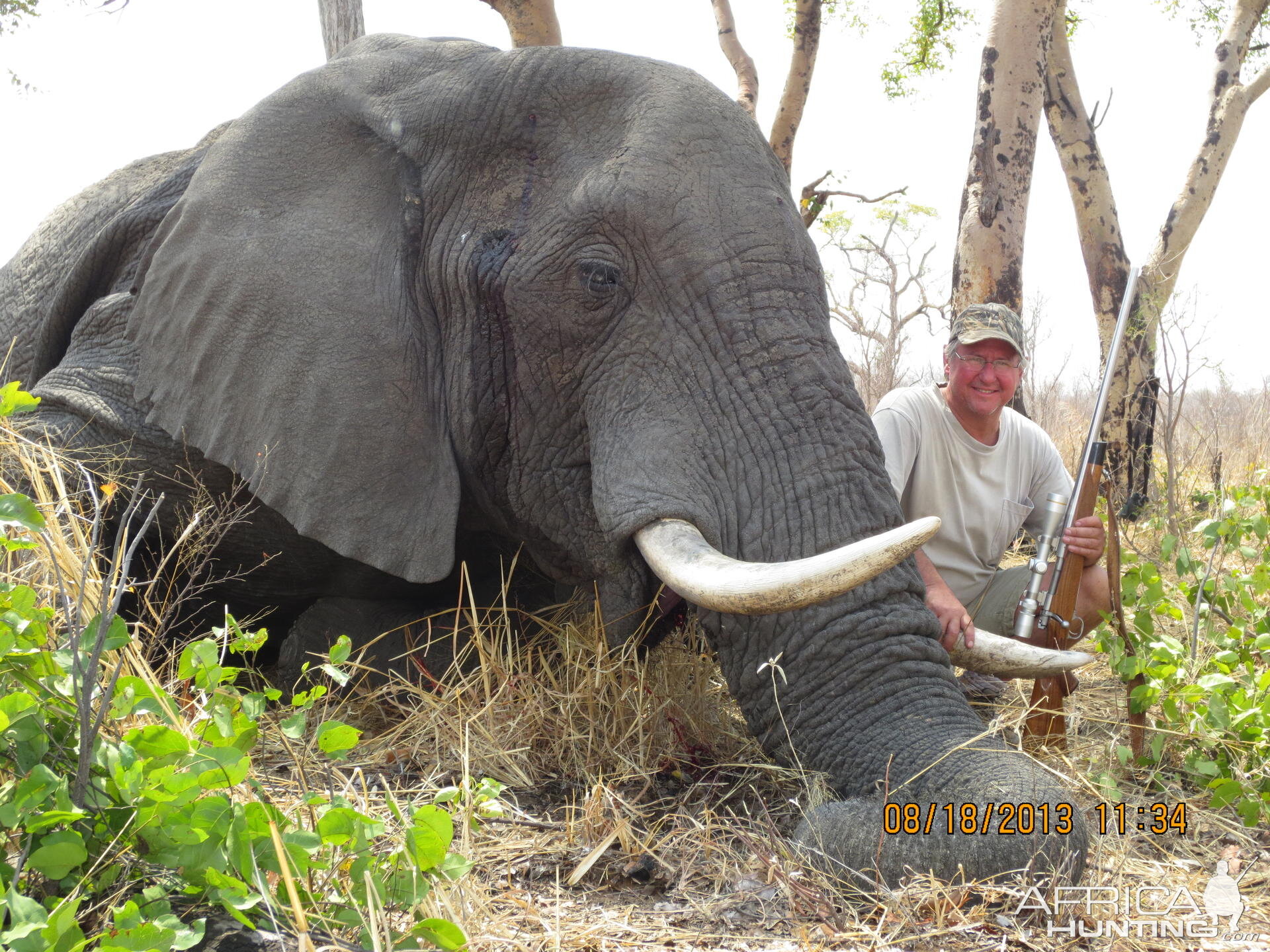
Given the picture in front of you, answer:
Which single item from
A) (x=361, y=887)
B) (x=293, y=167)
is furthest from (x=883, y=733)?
(x=293, y=167)

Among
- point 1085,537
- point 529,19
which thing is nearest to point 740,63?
point 529,19

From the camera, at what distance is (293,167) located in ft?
13.1

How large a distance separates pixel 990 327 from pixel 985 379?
214 millimetres

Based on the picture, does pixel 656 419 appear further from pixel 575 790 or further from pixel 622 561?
pixel 575 790

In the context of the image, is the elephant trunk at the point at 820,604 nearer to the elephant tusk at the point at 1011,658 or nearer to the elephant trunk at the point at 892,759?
the elephant trunk at the point at 892,759

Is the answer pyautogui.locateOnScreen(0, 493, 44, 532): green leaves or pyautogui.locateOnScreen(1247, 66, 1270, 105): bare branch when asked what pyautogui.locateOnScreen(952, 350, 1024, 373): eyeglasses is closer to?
pyautogui.locateOnScreen(0, 493, 44, 532): green leaves

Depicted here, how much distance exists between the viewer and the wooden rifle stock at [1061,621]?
3848 mm

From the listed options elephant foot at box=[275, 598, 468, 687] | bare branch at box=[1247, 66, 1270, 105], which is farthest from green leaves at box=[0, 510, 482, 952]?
bare branch at box=[1247, 66, 1270, 105]

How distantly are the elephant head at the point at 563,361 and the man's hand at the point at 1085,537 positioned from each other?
1.15 meters

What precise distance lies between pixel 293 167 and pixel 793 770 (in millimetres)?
2577

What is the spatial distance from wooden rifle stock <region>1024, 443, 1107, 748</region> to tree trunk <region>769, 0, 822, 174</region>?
7835 mm

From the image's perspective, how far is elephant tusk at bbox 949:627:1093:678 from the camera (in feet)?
10.1

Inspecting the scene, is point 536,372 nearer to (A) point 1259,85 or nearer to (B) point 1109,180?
(B) point 1109,180

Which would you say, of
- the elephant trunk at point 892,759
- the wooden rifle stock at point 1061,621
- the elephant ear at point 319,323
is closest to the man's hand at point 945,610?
the elephant trunk at point 892,759
